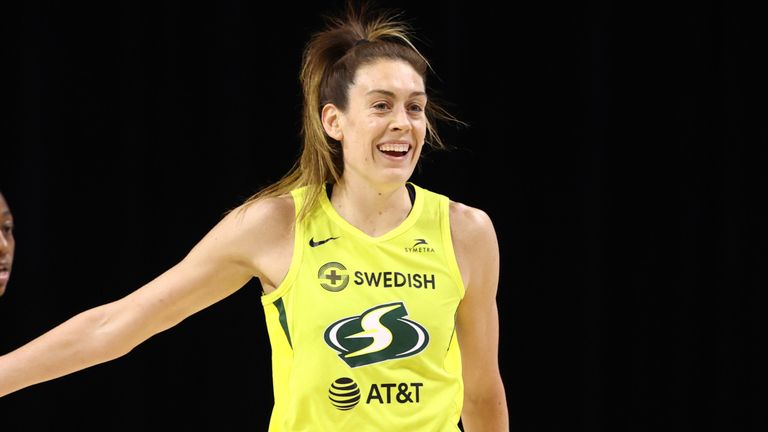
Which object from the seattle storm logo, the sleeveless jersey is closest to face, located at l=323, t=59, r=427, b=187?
the sleeveless jersey

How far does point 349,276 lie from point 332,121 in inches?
12.2

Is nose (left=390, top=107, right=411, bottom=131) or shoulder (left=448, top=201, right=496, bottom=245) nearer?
nose (left=390, top=107, right=411, bottom=131)

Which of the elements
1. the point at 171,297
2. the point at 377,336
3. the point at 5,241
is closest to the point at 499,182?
the point at 377,336

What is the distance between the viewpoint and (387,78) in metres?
2.07

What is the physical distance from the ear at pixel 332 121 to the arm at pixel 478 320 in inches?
10.8

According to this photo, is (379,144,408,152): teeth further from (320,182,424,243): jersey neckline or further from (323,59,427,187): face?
(320,182,424,243): jersey neckline

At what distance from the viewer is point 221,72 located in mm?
2984

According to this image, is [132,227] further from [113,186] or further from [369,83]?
[369,83]

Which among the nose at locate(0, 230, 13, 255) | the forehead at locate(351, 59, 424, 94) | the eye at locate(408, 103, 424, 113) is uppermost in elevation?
the forehead at locate(351, 59, 424, 94)

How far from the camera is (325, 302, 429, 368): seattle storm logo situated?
6.59 feet

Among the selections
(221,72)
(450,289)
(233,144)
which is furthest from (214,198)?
(450,289)

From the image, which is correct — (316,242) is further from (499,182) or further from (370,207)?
(499,182)

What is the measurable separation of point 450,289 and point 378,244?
160 millimetres

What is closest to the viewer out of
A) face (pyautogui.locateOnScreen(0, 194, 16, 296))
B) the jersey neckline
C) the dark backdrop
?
face (pyautogui.locateOnScreen(0, 194, 16, 296))
